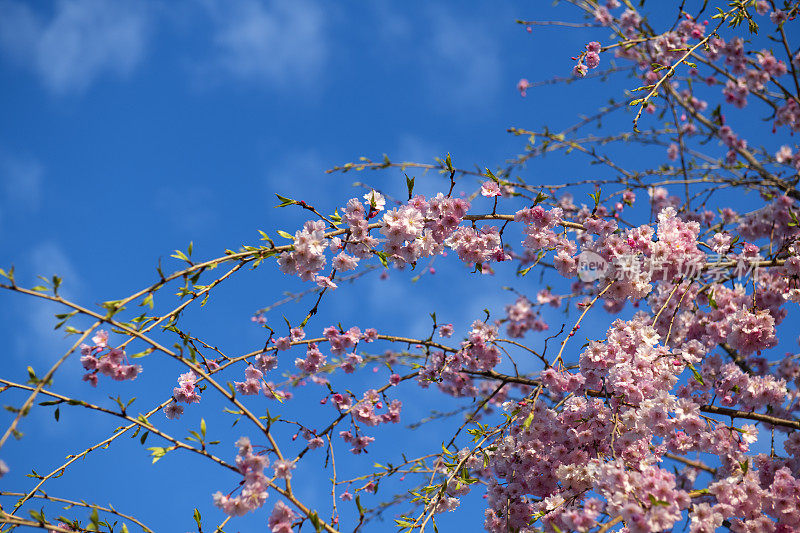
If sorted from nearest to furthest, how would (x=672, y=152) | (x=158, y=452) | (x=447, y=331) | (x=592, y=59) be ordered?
(x=158, y=452), (x=592, y=59), (x=447, y=331), (x=672, y=152)

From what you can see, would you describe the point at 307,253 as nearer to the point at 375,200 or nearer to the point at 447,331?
the point at 375,200

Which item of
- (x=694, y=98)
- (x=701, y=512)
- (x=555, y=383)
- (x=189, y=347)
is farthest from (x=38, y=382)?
(x=694, y=98)

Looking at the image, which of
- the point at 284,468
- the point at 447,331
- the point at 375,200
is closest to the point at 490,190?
the point at 375,200

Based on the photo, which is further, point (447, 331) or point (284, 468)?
point (447, 331)

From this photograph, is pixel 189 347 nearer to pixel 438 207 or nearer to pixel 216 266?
pixel 216 266

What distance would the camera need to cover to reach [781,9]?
478 cm

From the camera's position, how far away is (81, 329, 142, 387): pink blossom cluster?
263cm

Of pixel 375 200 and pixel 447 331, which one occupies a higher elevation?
pixel 447 331

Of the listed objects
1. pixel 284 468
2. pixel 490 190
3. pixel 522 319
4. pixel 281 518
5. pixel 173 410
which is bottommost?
pixel 281 518

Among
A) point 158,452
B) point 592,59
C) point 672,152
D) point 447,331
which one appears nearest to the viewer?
point 158,452

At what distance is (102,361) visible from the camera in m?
2.63

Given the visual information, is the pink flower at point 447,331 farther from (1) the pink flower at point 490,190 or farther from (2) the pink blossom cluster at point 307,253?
(2) the pink blossom cluster at point 307,253

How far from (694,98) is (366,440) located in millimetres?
6198

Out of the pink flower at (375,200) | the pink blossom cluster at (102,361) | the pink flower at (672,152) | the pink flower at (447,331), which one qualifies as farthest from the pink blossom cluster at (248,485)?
the pink flower at (672,152)
